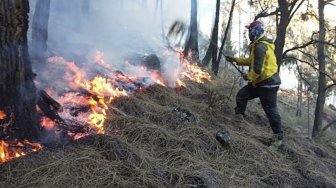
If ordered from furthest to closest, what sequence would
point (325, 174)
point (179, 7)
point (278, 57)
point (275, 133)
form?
point (179, 7), point (278, 57), point (275, 133), point (325, 174)

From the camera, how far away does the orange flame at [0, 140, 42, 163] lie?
431 cm

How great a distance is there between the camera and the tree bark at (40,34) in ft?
24.1

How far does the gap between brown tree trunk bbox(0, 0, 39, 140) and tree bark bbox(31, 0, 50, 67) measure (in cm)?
278

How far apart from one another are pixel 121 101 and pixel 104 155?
204cm

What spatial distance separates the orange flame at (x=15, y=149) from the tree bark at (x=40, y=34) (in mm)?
2973

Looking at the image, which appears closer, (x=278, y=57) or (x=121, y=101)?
(x=121, y=101)

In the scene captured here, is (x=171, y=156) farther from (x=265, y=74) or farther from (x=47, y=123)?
(x=265, y=74)

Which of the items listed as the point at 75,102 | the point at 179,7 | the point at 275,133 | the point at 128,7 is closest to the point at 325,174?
the point at 275,133

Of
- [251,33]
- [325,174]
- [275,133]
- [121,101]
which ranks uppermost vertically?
[251,33]

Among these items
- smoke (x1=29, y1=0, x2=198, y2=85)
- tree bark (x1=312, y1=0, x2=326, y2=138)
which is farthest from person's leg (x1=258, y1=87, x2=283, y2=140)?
tree bark (x1=312, y1=0, x2=326, y2=138)

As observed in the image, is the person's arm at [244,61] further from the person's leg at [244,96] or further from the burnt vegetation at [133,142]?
the burnt vegetation at [133,142]

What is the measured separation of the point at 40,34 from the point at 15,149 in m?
3.89

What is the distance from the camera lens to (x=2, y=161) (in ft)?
13.9

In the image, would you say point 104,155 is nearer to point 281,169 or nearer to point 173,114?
point 173,114
